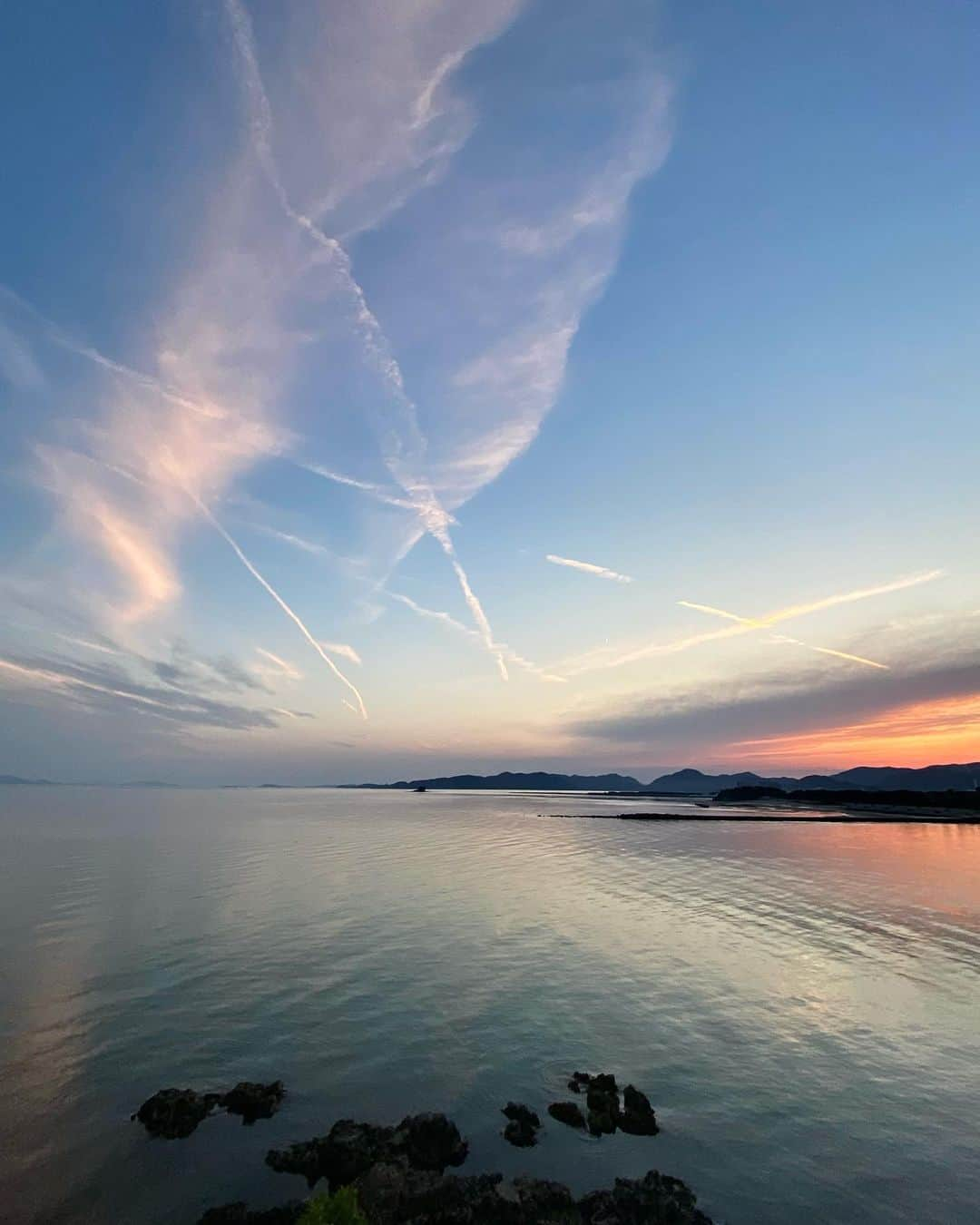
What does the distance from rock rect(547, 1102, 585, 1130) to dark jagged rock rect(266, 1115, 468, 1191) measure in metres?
3.00

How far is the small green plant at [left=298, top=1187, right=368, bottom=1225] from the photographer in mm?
10570

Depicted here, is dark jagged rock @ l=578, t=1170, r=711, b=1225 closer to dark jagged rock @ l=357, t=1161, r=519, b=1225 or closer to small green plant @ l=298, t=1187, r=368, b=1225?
dark jagged rock @ l=357, t=1161, r=519, b=1225

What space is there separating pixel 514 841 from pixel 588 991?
6863 cm

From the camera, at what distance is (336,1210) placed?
1080cm

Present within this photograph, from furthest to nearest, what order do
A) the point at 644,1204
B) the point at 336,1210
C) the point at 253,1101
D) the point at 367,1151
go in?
the point at 253,1101
the point at 367,1151
the point at 644,1204
the point at 336,1210

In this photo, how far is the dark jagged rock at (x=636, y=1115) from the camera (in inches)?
675

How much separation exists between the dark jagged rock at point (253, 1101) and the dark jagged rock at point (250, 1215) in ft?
13.1

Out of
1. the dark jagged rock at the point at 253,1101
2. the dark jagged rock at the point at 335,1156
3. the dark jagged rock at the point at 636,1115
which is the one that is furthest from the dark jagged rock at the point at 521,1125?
the dark jagged rock at the point at 253,1101

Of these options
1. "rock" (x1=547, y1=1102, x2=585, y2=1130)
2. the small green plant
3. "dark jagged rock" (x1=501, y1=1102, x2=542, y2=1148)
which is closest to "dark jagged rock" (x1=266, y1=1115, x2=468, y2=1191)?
"dark jagged rock" (x1=501, y1=1102, x2=542, y2=1148)

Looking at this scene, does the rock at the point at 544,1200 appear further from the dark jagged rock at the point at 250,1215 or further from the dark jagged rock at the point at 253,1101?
the dark jagged rock at the point at 253,1101

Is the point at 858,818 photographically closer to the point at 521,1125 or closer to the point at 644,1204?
the point at 521,1125

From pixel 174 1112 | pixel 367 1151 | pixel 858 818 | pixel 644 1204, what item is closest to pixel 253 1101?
pixel 174 1112

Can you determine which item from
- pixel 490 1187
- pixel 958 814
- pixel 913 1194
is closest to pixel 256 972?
pixel 490 1187

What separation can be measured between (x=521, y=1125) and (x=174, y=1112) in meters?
9.43
